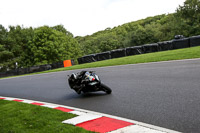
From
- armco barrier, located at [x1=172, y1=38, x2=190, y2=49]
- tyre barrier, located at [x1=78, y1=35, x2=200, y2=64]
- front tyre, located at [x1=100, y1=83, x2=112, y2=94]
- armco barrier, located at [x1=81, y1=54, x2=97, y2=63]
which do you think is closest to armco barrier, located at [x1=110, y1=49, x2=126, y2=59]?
tyre barrier, located at [x1=78, y1=35, x2=200, y2=64]

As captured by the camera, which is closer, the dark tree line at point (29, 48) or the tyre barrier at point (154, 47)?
the tyre barrier at point (154, 47)

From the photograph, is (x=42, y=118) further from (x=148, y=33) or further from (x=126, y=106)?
(x=148, y=33)

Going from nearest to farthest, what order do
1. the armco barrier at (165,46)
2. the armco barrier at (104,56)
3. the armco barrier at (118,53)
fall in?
the armco barrier at (165,46), the armco barrier at (118,53), the armco barrier at (104,56)

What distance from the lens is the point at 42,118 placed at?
497 centimetres

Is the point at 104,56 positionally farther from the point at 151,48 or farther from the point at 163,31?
the point at 163,31

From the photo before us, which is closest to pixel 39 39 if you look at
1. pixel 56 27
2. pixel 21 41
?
pixel 21 41

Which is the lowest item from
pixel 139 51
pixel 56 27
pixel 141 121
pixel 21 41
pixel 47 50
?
pixel 141 121

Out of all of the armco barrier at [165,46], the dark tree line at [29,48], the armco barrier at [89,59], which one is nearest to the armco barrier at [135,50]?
the armco barrier at [165,46]

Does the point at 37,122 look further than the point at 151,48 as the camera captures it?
No

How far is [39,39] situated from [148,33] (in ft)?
126

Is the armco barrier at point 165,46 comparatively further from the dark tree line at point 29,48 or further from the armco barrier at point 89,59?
the dark tree line at point 29,48

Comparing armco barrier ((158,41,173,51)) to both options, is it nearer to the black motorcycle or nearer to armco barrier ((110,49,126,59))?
armco barrier ((110,49,126,59))

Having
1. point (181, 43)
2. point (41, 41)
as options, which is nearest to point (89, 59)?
point (181, 43)

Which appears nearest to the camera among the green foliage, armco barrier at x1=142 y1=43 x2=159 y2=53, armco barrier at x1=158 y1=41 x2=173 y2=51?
armco barrier at x1=158 y1=41 x2=173 y2=51
